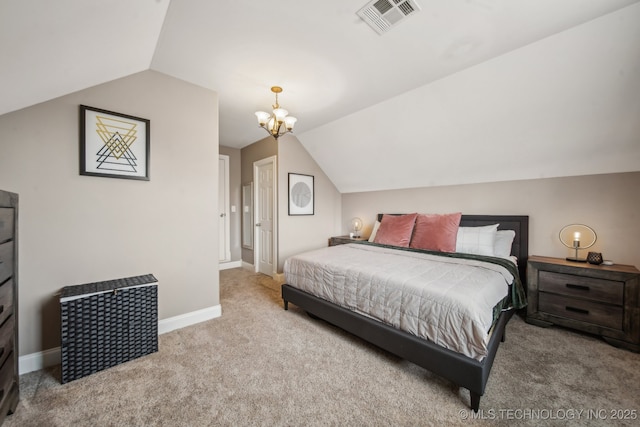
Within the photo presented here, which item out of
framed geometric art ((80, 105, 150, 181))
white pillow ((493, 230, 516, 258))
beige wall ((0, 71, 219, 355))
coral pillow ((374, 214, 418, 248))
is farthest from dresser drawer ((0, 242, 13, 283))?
white pillow ((493, 230, 516, 258))

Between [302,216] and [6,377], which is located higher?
[302,216]

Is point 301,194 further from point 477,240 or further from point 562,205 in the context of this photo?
point 562,205

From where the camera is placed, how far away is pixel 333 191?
15.8 feet

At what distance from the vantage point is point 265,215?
4.33 meters

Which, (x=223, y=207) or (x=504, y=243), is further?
(x=223, y=207)

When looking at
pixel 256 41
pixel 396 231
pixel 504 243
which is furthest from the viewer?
pixel 396 231

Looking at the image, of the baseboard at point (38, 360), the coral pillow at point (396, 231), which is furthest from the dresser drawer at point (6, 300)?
the coral pillow at point (396, 231)

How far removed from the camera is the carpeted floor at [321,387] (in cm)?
137

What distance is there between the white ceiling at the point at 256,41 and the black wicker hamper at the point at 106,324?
131 centimetres

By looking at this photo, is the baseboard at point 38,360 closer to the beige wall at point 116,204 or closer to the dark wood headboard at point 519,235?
the beige wall at point 116,204

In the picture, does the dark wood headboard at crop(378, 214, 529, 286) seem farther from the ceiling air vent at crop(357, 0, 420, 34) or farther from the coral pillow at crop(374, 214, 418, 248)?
the ceiling air vent at crop(357, 0, 420, 34)

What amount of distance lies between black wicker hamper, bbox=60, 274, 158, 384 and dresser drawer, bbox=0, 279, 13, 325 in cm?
29

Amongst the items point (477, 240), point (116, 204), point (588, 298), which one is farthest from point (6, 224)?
point (588, 298)

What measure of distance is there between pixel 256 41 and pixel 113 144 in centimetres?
146
